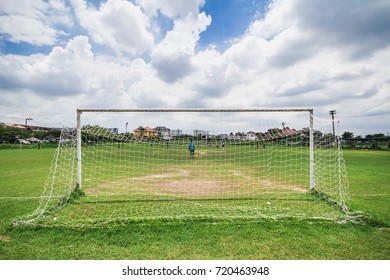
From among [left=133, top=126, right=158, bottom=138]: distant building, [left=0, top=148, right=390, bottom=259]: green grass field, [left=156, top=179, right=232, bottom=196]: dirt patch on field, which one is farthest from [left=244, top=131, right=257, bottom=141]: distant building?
[left=0, top=148, right=390, bottom=259]: green grass field

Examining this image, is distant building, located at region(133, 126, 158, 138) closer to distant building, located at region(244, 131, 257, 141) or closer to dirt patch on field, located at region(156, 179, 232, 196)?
dirt patch on field, located at region(156, 179, 232, 196)

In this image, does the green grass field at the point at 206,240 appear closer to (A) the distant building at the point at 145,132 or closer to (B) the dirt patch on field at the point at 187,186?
(B) the dirt patch on field at the point at 187,186

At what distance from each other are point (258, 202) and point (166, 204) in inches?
90.6

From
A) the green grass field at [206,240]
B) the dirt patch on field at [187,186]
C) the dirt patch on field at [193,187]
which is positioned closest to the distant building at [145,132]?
the dirt patch on field at [187,186]

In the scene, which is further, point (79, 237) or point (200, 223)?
point (200, 223)

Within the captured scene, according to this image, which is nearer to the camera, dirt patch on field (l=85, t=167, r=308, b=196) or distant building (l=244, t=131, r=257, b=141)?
dirt patch on field (l=85, t=167, r=308, b=196)

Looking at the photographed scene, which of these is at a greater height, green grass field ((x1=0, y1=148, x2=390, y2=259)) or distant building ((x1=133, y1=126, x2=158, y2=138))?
distant building ((x1=133, y1=126, x2=158, y2=138))

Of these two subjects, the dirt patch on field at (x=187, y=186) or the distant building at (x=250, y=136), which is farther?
the distant building at (x=250, y=136)

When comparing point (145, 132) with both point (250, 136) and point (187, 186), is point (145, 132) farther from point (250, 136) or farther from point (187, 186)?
point (250, 136)

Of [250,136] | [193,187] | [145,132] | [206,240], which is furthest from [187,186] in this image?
[250,136]
